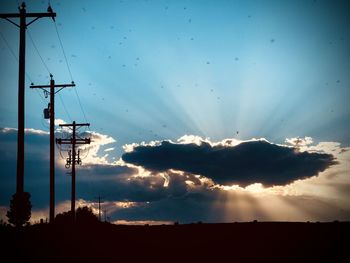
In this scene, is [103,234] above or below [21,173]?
below

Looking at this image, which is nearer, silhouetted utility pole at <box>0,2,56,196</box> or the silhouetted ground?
the silhouetted ground


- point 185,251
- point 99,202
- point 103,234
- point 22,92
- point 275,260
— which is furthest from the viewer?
point 99,202

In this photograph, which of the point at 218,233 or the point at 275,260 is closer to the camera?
the point at 275,260

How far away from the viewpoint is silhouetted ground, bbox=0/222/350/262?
14.3 m

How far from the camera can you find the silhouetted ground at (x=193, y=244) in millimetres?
14288

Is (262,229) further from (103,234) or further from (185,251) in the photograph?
(103,234)

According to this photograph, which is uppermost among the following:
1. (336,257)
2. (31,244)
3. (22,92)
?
(22,92)

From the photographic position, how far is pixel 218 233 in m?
19.6

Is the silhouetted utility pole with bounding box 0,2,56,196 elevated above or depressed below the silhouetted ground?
above

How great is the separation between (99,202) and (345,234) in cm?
7523

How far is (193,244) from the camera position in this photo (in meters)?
17.0

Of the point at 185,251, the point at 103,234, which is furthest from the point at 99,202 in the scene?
the point at 185,251

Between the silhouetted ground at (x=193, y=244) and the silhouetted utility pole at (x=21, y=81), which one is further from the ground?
the silhouetted utility pole at (x=21, y=81)

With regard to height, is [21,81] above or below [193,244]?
above
